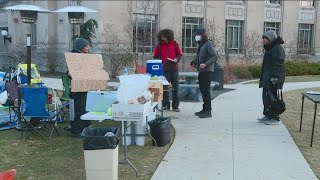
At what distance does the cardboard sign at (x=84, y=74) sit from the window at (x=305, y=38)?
2831 cm

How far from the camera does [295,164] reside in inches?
224

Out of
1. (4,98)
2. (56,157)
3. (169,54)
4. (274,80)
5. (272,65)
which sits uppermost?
(169,54)

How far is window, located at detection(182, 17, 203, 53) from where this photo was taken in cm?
2816

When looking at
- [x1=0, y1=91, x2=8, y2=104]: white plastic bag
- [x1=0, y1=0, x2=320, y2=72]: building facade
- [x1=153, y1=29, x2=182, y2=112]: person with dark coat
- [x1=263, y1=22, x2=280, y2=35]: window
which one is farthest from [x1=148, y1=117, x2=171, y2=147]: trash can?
[x1=263, y1=22, x2=280, y2=35]: window

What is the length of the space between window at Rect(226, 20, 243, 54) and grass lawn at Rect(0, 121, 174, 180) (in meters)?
24.1

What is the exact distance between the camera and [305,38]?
33.1 m

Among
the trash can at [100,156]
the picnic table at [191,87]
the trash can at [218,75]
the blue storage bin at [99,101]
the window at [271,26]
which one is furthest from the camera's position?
the window at [271,26]

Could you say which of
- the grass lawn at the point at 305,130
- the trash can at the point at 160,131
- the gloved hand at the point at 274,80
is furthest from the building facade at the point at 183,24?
the trash can at the point at 160,131

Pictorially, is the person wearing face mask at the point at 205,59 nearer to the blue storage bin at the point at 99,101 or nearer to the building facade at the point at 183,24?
the blue storage bin at the point at 99,101

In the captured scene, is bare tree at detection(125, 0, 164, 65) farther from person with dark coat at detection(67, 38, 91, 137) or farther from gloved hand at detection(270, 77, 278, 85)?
person with dark coat at detection(67, 38, 91, 137)

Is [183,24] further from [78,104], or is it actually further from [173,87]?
[78,104]

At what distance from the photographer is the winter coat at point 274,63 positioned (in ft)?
25.3

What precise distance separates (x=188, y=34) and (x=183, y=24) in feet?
2.65

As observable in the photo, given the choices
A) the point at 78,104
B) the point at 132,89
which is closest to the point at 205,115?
the point at 78,104
